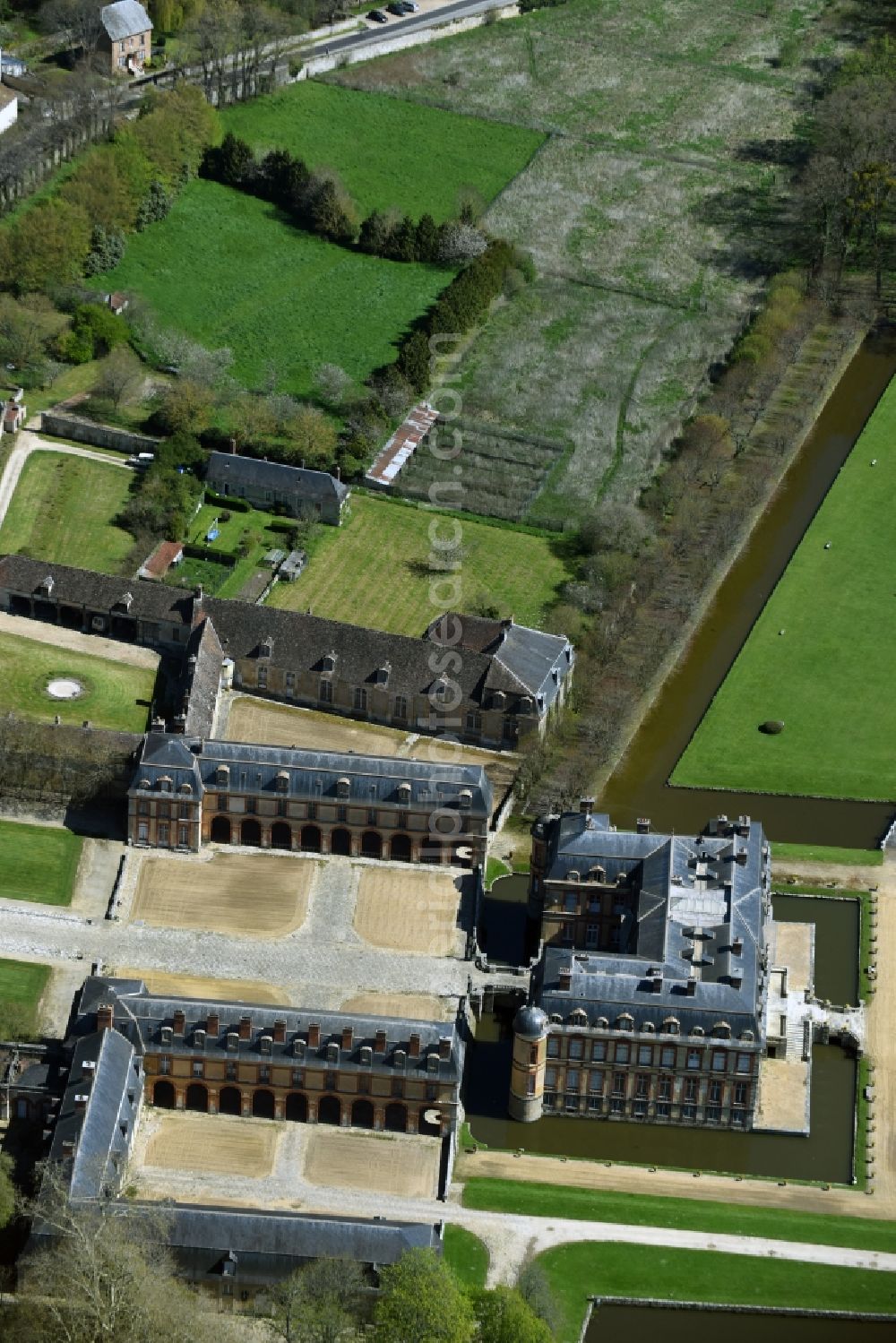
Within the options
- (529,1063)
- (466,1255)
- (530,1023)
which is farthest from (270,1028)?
(466,1255)

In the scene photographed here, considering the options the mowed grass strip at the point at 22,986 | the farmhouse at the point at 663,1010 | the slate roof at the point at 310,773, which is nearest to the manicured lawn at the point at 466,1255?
the farmhouse at the point at 663,1010

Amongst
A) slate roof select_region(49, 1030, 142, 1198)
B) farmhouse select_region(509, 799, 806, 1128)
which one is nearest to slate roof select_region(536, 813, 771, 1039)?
farmhouse select_region(509, 799, 806, 1128)

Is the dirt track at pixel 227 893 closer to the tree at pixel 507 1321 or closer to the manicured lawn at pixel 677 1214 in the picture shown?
the manicured lawn at pixel 677 1214

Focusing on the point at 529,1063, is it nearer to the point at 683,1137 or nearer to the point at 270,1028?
the point at 683,1137

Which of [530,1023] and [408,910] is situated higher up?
[408,910]

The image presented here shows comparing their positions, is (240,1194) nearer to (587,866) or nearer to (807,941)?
(587,866)

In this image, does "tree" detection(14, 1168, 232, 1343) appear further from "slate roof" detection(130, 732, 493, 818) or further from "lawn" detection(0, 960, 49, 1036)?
"slate roof" detection(130, 732, 493, 818)

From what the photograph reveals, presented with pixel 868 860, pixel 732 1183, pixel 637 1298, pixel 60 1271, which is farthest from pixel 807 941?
pixel 60 1271
